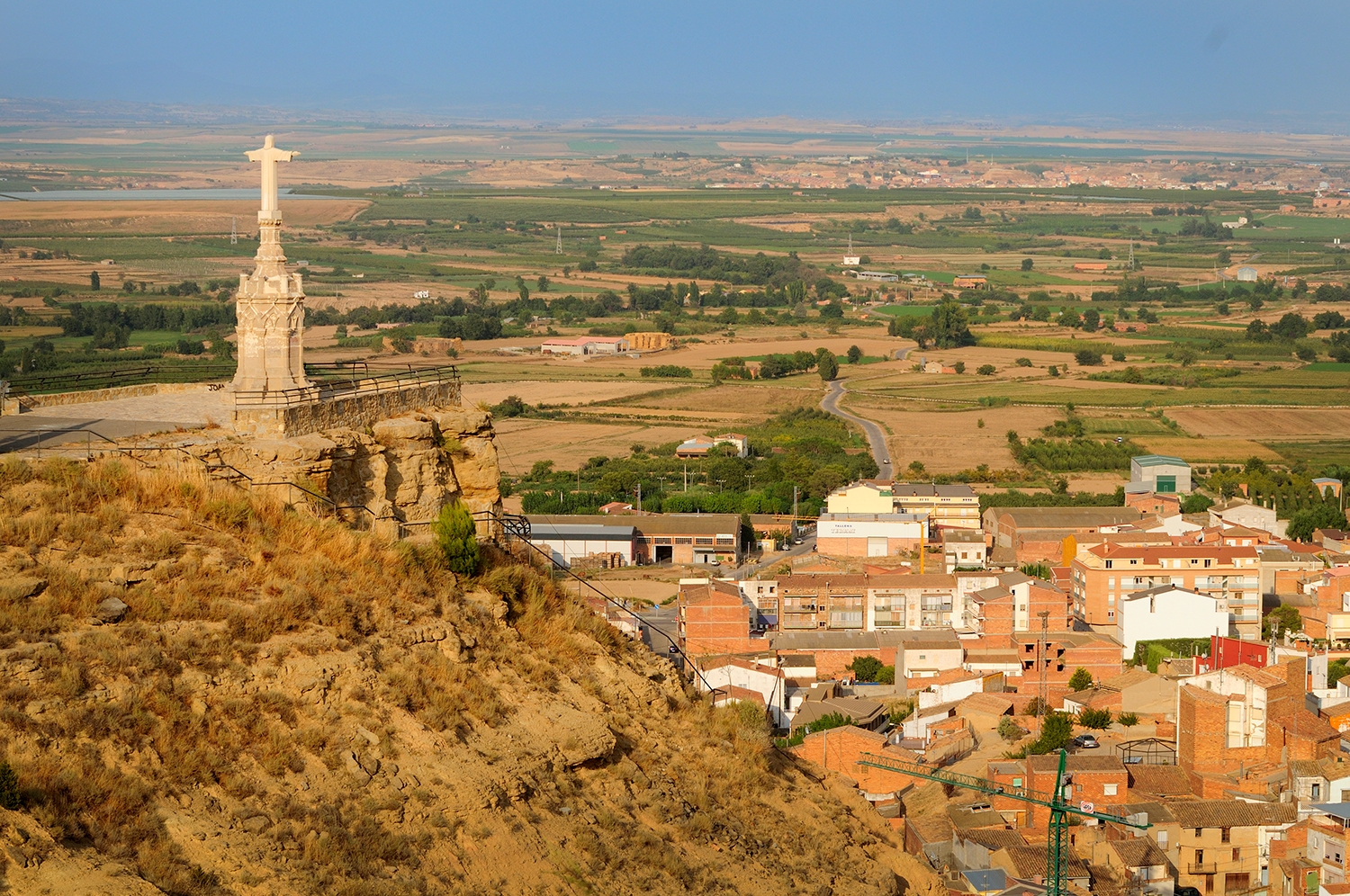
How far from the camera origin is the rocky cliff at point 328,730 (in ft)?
19.8

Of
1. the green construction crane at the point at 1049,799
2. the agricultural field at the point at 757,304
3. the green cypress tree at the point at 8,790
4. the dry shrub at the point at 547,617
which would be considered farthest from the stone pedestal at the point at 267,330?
the green construction crane at the point at 1049,799

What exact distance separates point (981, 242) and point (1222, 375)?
73690mm

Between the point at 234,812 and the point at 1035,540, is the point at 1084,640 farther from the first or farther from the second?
the point at 234,812

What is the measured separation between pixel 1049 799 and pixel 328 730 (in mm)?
12796

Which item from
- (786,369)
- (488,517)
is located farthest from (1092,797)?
(786,369)

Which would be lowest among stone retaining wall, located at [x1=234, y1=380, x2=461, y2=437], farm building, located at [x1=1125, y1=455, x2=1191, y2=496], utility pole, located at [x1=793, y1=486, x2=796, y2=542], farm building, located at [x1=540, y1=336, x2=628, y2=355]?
utility pole, located at [x1=793, y1=486, x2=796, y2=542]

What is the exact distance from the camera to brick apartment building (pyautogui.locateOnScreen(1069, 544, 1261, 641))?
29875 mm

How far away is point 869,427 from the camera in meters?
54.2

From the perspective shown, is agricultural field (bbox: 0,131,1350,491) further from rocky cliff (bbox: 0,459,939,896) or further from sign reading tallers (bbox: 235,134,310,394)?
rocky cliff (bbox: 0,459,939,896)

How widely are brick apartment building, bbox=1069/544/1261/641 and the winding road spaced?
1451cm

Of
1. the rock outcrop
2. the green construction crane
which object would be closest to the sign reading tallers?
the rock outcrop

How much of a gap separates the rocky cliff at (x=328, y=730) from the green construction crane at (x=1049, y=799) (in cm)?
604

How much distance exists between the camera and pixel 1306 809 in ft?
59.5

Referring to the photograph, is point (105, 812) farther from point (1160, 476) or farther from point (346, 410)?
point (1160, 476)
